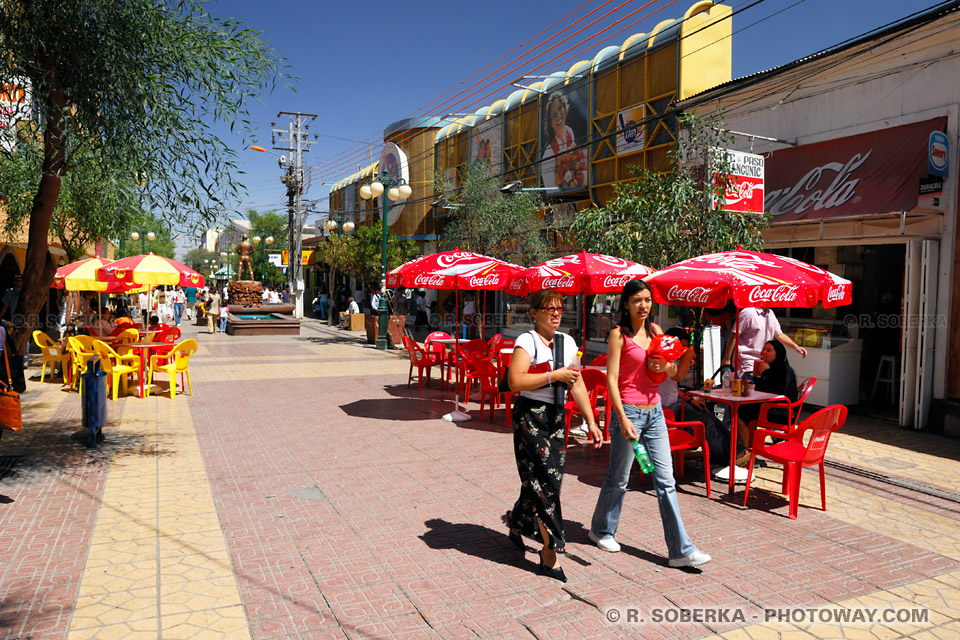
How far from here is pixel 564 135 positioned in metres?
21.4

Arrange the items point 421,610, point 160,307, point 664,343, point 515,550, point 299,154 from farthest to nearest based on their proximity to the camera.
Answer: point 299,154, point 160,307, point 515,550, point 664,343, point 421,610

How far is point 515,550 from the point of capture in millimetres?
4766

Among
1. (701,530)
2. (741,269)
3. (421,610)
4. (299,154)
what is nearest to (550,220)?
(741,269)

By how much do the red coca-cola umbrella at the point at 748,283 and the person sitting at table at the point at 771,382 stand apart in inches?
21.0

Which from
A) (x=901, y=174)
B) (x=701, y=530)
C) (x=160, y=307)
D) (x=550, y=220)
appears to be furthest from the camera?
(x=160, y=307)

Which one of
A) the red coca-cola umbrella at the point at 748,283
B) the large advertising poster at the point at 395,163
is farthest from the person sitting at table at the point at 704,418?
the large advertising poster at the point at 395,163

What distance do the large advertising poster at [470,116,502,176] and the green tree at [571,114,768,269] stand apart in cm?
1510

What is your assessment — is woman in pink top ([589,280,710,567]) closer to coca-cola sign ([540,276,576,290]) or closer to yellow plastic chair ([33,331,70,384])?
coca-cola sign ([540,276,576,290])

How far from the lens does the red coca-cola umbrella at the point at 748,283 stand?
6.01 metres

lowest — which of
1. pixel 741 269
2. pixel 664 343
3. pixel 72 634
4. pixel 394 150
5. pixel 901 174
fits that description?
pixel 72 634

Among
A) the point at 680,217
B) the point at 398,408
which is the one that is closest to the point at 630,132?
the point at 680,217

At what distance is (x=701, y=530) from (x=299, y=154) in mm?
33440

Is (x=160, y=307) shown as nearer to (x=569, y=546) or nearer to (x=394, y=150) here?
(x=394, y=150)

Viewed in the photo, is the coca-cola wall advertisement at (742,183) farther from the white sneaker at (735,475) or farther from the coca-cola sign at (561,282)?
the white sneaker at (735,475)
